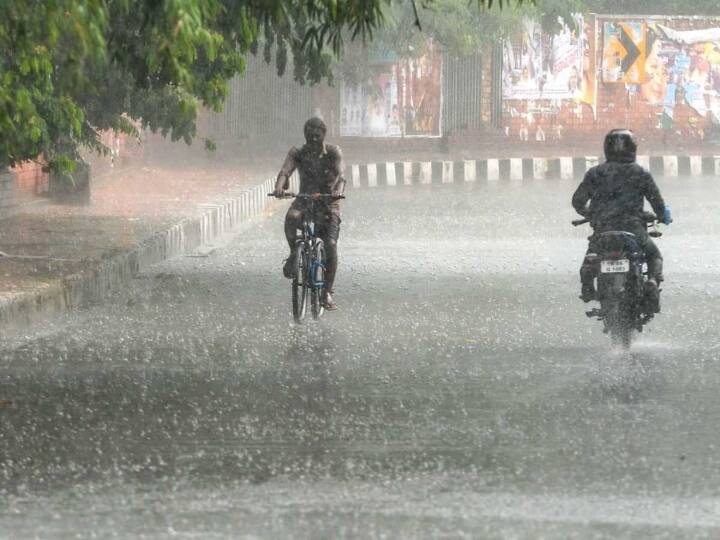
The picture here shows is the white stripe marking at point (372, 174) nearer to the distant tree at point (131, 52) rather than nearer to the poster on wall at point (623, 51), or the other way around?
the poster on wall at point (623, 51)

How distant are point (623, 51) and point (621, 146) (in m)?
26.6

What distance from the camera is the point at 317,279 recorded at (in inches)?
473

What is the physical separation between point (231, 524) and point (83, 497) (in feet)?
2.50

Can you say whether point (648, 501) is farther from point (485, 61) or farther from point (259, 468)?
point (485, 61)

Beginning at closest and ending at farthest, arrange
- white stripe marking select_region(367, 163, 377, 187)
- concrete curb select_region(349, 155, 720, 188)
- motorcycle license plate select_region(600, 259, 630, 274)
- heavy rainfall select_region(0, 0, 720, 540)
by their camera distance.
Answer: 1. heavy rainfall select_region(0, 0, 720, 540)
2. motorcycle license plate select_region(600, 259, 630, 274)
3. white stripe marking select_region(367, 163, 377, 187)
4. concrete curb select_region(349, 155, 720, 188)

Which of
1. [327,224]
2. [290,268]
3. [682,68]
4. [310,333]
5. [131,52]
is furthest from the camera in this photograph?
[682,68]

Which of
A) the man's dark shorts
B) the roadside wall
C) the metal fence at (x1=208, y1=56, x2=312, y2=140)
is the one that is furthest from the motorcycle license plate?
the metal fence at (x1=208, y1=56, x2=312, y2=140)

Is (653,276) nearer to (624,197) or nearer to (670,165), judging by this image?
(624,197)

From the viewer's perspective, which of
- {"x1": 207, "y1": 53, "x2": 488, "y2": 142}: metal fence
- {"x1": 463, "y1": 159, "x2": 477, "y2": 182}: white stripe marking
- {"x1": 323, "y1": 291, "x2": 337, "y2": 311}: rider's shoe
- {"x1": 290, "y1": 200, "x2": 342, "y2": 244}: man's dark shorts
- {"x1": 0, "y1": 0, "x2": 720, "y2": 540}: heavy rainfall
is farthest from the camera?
{"x1": 207, "y1": 53, "x2": 488, "y2": 142}: metal fence

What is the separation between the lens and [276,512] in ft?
19.5

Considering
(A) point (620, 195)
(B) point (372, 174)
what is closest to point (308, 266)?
(A) point (620, 195)

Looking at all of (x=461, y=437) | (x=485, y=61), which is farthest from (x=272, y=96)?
(x=461, y=437)

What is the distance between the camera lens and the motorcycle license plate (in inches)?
407

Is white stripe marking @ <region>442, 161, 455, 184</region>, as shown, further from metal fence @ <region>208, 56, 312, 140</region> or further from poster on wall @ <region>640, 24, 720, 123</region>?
poster on wall @ <region>640, 24, 720, 123</region>
